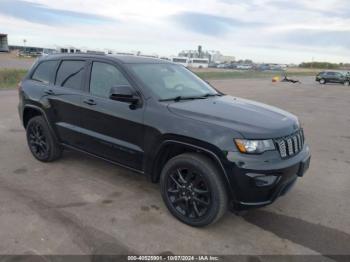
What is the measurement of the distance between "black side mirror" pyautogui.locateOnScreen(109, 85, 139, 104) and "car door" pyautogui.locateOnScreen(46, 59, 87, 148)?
3.02ft

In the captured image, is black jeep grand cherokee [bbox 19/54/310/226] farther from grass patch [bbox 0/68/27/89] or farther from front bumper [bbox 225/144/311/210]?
grass patch [bbox 0/68/27/89]

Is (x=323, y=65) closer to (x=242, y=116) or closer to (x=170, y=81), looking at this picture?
(x=170, y=81)

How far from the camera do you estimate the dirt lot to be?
11.3 feet

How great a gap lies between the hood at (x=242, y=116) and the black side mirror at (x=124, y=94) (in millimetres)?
444

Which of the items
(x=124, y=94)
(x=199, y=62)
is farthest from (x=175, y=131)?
(x=199, y=62)

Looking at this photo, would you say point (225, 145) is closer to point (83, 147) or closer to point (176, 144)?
point (176, 144)

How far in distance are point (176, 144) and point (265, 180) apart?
98 centimetres

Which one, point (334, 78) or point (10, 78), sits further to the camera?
point (334, 78)

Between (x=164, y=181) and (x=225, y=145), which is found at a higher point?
(x=225, y=145)

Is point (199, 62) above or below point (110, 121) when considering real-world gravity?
above

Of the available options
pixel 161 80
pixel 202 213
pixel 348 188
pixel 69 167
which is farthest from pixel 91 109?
pixel 348 188

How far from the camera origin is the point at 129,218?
396cm

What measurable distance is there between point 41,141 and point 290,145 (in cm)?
379

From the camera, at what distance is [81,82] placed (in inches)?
192
